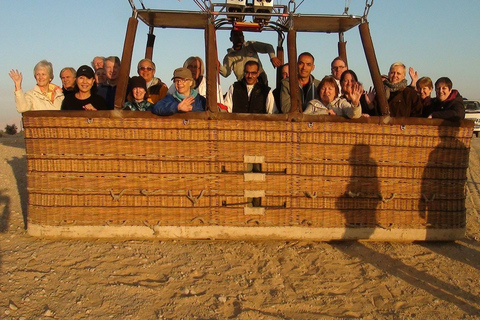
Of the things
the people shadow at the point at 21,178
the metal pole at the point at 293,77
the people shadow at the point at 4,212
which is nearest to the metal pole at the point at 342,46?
the metal pole at the point at 293,77

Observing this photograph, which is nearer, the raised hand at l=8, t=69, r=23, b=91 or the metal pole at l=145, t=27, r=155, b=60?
the raised hand at l=8, t=69, r=23, b=91

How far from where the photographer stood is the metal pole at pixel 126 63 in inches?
157

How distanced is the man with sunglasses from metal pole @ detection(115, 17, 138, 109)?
0.76 metres

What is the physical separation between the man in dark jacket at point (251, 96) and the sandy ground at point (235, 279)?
4.76ft

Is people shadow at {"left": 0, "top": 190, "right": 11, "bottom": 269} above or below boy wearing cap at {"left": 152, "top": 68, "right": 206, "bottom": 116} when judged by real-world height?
below

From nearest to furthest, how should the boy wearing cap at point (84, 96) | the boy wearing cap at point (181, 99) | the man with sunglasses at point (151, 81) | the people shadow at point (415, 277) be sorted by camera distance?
1. the people shadow at point (415, 277)
2. the boy wearing cap at point (181, 99)
3. the boy wearing cap at point (84, 96)
4. the man with sunglasses at point (151, 81)

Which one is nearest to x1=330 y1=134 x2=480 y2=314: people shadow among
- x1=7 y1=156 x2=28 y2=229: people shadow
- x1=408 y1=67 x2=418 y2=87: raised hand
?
x1=408 y1=67 x2=418 y2=87: raised hand

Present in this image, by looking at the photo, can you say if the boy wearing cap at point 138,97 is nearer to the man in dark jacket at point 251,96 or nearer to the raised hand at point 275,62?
the man in dark jacket at point 251,96

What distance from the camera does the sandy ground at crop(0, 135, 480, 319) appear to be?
114 inches

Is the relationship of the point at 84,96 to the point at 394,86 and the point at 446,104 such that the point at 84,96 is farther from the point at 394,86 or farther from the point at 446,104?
the point at 446,104

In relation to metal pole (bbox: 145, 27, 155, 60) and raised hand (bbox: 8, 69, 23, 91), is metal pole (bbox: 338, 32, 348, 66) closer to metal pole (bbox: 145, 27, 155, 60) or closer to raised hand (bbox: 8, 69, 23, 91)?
metal pole (bbox: 145, 27, 155, 60)

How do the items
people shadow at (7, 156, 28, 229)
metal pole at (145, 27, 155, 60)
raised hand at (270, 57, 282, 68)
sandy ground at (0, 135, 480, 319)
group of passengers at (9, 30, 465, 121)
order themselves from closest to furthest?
1. sandy ground at (0, 135, 480, 319)
2. group of passengers at (9, 30, 465, 121)
3. people shadow at (7, 156, 28, 229)
4. metal pole at (145, 27, 155, 60)
5. raised hand at (270, 57, 282, 68)

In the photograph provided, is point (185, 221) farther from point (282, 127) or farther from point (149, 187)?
point (282, 127)

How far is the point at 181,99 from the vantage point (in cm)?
416
